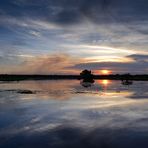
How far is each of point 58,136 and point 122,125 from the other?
198 inches

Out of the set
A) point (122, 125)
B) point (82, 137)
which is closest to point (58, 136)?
point (82, 137)

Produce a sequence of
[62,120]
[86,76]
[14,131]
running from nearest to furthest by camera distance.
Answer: [14,131] → [62,120] → [86,76]

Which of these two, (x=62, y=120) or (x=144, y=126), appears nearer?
(x=144, y=126)

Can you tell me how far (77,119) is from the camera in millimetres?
20781

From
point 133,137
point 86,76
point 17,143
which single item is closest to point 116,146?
Result: point 133,137

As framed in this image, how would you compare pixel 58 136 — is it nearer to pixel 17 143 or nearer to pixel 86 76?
pixel 17 143

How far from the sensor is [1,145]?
43.2 ft

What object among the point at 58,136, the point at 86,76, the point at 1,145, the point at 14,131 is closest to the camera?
the point at 1,145

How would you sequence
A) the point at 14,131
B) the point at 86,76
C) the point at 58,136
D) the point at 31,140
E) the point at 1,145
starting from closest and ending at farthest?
the point at 1,145 < the point at 31,140 < the point at 58,136 < the point at 14,131 < the point at 86,76

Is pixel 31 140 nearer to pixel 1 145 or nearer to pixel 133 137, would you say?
pixel 1 145

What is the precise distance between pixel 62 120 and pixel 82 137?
18.9ft

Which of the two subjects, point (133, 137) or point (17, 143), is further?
point (133, 137)

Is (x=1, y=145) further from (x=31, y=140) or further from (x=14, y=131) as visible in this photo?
(x=14, y=131)

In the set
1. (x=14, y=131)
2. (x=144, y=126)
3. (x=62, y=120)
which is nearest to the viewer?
(x=14, y=131)
